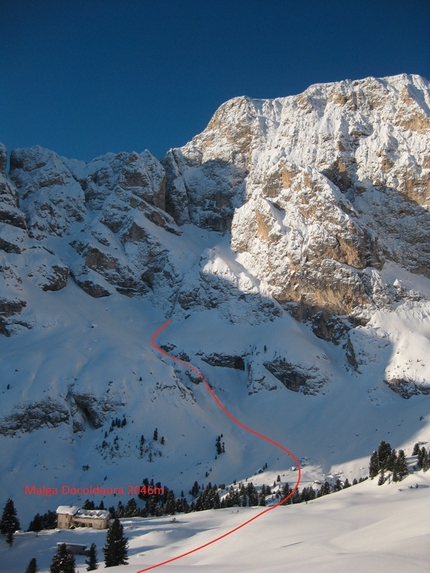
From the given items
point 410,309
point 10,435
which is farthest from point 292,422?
point 10,435

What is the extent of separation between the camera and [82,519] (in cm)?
8844

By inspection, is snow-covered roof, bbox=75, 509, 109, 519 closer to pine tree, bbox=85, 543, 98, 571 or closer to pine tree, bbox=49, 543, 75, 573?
pine tree, bbox=85, 543, 98, 571

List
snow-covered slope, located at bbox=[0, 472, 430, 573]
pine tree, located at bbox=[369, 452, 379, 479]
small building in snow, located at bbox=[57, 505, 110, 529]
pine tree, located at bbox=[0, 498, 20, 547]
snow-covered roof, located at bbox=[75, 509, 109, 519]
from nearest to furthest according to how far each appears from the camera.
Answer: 1. snow-covered slope, located at bbox=[0, 472, 430, 573]
2. pine tree, located at bbox=[0, 498, 20, 547]
3. small building in snow, located at bbox=[57, 505, 110, 529]
4. snow-covered roof, located at bbox=[75, 509, 109, 519]
5. pine tree, located at bbox=[369, 452, 379, 479]

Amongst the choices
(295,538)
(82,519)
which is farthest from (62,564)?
(82,519)

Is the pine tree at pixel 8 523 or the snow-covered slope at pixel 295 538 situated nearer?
the snow-covered slope at pixel 295 538

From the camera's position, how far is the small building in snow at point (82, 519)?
86562 millimetres

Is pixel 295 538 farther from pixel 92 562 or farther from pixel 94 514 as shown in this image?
pixel 94 514

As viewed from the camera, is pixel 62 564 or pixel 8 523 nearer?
pixel 62 564

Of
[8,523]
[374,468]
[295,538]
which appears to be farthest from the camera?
[374,468]

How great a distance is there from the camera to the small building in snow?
86562 mm

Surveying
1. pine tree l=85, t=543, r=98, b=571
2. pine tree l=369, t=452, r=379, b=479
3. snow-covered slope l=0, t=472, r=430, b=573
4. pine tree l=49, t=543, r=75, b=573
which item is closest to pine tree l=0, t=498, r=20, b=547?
snow-covered slope l=0, t=472, r=430, b=573

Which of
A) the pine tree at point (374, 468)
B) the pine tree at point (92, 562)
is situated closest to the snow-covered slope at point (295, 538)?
the pine tree at point (92, 562)

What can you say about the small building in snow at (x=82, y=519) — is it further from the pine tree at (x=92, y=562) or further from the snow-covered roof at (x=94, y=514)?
the pine tree at (x=92, y=562)

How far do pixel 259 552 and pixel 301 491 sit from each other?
77553mm
